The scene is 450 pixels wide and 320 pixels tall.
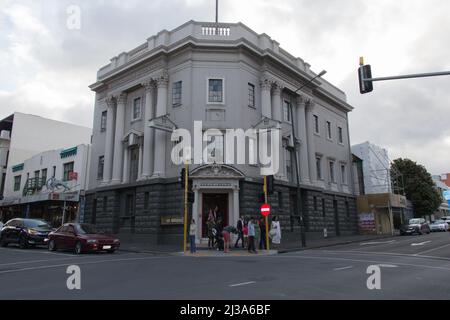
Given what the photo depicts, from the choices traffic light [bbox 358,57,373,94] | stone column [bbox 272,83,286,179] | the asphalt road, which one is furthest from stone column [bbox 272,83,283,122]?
the asphalt road

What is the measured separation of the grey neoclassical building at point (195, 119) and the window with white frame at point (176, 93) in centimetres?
8

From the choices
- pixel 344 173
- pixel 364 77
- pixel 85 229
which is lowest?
pixel 85 229

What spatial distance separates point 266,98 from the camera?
27.6 metres

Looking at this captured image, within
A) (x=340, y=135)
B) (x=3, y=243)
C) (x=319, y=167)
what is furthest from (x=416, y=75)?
(x=340, y=135)

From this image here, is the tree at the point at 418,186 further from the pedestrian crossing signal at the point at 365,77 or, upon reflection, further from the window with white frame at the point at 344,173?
the pedestrian crossing signal at the point at 365,77

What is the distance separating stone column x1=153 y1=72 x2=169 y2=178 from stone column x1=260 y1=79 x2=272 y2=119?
6.99m

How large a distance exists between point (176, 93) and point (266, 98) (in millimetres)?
6521

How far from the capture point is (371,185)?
159 feet

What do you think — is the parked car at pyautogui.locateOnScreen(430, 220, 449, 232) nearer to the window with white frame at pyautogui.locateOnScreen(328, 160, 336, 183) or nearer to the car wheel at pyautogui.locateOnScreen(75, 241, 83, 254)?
the window with white frame at pyautogui.locateOnScreen(328, 160, 336, 183)

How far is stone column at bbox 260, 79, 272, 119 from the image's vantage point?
2734 cm

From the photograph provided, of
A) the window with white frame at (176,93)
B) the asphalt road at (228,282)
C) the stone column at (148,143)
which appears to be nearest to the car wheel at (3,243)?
the stone column at (148,143)

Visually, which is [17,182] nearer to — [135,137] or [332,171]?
[135,137]

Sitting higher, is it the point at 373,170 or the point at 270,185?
the point at 373,170

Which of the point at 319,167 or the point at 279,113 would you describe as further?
the point at 319,167
